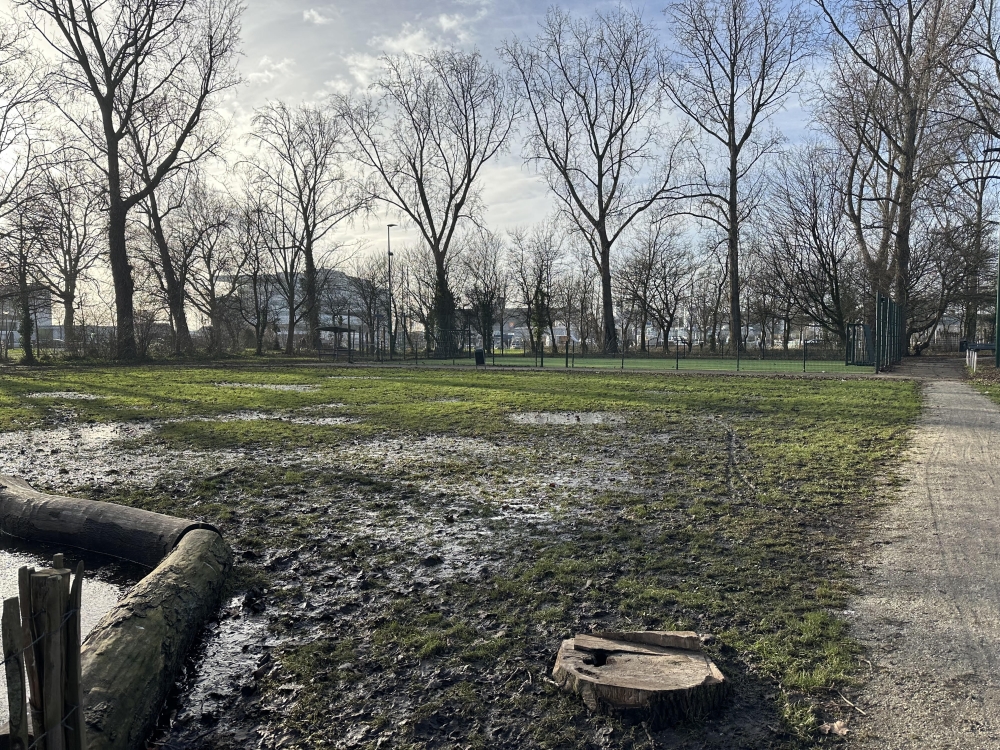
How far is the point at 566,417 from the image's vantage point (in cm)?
1213

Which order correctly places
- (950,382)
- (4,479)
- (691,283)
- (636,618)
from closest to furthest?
(636,618) < (4,479) < (950,382) < (691,283)

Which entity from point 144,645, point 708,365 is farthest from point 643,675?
point 708,365

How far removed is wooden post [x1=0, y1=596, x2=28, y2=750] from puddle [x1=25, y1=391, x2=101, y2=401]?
50.2 feet

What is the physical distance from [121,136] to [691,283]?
134ft

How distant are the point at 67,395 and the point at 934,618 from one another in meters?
17.6

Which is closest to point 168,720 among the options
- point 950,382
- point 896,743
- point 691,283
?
point 896,743

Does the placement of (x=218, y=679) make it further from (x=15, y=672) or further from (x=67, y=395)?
(x=67, y=395)

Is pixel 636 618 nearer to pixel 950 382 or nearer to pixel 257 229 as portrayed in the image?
pixel 950 382

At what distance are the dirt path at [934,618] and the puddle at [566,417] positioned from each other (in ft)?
17.7

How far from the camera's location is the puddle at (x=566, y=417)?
1141 cm

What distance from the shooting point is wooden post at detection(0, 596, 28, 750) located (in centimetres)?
182

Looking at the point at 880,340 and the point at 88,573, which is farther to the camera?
the point at 880,340

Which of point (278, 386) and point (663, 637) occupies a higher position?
point (278, 386)

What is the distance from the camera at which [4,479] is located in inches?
234
